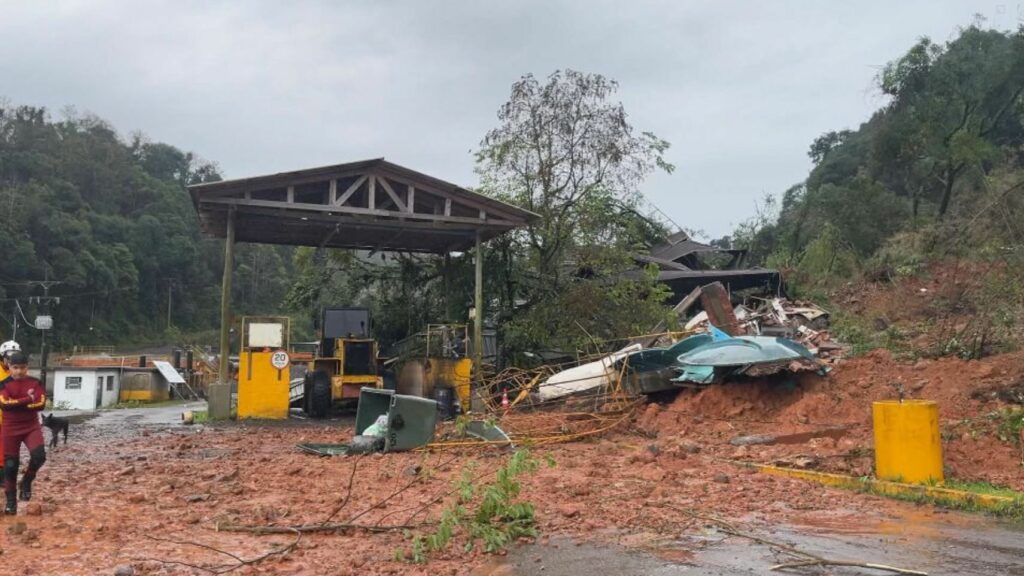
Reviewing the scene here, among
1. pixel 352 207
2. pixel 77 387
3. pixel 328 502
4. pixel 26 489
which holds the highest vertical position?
pixel 352 207

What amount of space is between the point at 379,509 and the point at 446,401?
10924mm

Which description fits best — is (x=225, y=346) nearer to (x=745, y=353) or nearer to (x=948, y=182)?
(x=745, y=353)

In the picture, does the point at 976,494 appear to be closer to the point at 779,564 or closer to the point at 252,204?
the point at 779,564

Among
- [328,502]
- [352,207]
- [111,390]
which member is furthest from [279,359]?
[111,390]

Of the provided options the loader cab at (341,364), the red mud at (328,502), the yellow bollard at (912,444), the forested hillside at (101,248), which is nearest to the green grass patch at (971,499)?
the yellow bollard at (912,444)

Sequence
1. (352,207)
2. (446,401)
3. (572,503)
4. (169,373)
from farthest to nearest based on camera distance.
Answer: (169,373), (352,207), (446,401), (572,503)

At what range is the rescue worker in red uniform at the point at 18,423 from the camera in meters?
7.21

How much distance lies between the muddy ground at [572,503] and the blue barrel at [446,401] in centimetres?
489

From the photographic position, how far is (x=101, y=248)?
68.4 m

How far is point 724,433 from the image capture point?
1209 cm

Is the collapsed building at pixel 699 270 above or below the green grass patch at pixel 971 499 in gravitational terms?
above

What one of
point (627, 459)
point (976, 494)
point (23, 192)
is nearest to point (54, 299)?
point (23, 192)

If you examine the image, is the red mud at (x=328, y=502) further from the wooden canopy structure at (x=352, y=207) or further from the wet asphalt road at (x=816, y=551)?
the wooden canopy structure at (x=352, y=207)

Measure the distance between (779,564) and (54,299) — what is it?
63105 mm
